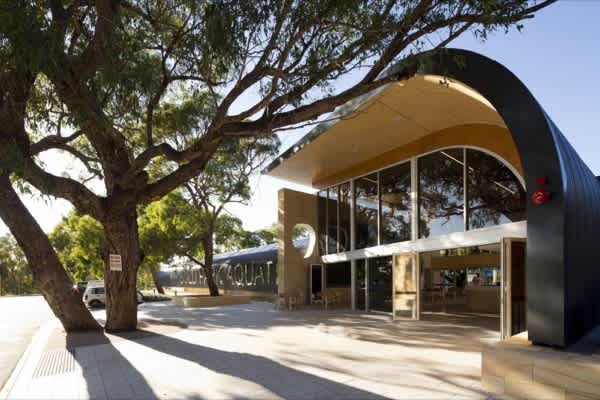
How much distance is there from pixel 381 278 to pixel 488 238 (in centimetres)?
490

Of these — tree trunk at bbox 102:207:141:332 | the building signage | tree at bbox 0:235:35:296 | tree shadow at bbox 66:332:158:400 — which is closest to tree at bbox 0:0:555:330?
tree trunk at bbox 102:207:141:332

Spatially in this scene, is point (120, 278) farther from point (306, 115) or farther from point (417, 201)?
point (417, 201)

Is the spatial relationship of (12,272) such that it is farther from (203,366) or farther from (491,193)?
(491,193)

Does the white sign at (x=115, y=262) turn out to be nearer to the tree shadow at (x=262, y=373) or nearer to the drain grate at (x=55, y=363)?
the tree shadow at (x=262, y=373)

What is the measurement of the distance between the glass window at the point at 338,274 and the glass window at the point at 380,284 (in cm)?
166

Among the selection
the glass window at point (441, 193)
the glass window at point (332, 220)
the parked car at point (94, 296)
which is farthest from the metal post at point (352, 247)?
the parked car at point (94, 296)

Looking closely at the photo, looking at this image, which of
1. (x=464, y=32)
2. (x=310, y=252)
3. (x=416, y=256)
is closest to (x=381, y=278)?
(x=416, y=256)

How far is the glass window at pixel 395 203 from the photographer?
13021 millimetres

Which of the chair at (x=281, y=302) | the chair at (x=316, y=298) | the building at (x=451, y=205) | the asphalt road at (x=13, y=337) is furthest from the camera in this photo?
the chair at (x=316, y=298)

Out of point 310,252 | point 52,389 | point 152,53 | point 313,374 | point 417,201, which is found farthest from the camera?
point 310,252

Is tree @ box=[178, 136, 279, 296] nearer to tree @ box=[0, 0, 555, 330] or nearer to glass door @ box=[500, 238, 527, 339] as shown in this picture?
tree @ box=[0, 0, 555, 330]

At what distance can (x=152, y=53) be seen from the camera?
11539 mm

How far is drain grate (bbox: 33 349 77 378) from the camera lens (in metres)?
6.67

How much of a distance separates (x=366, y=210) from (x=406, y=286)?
351 cm
